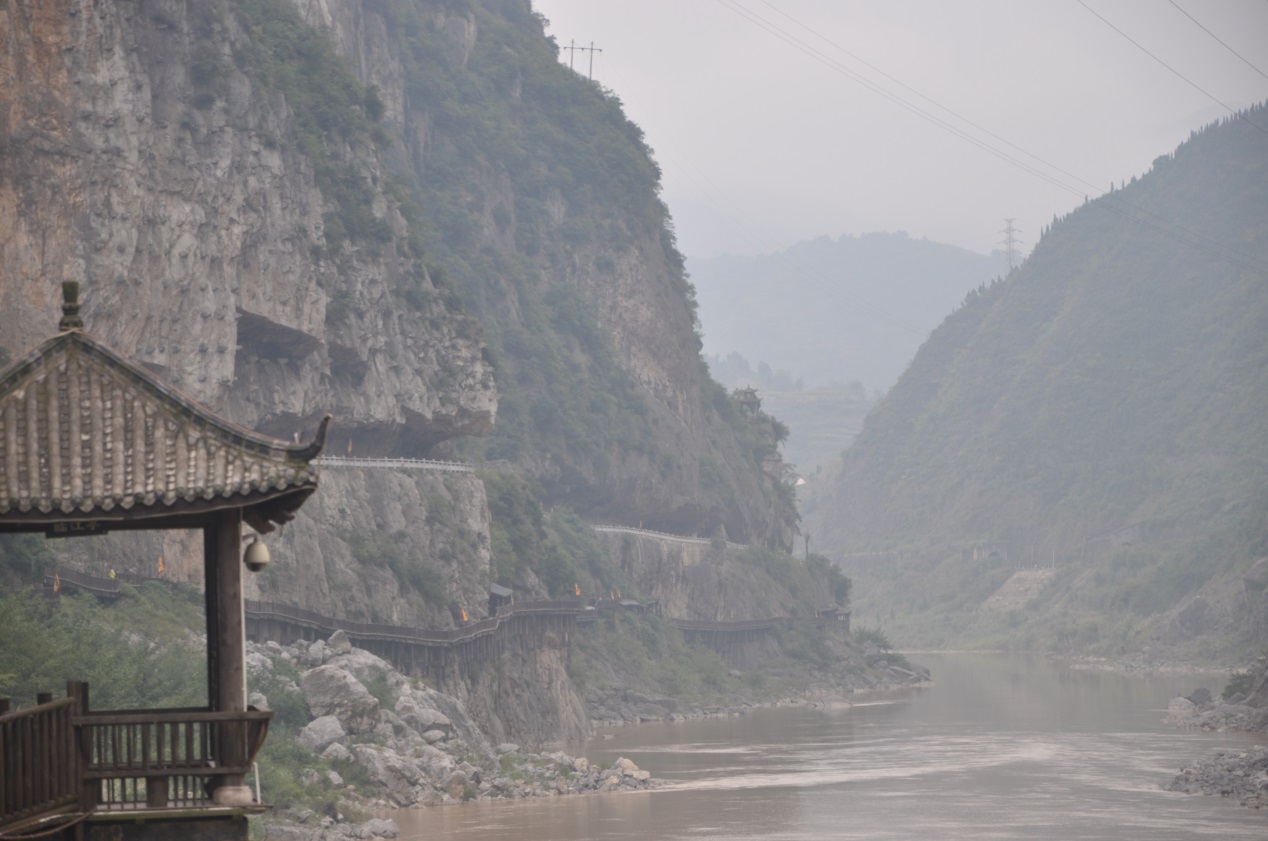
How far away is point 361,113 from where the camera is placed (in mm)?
86750

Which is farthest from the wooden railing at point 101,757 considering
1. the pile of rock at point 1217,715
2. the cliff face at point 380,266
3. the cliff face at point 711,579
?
the cliff face at point 711,579

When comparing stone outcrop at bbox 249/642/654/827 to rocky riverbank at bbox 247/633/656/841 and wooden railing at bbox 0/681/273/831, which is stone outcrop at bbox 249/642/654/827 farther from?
wooden railing at bbox 0/681/273/831

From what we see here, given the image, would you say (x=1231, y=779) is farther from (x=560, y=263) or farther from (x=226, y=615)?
(x=560, y=263)

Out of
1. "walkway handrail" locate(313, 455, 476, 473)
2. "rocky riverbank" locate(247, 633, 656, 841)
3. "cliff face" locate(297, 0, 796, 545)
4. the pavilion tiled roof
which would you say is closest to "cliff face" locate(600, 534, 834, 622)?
"cliff face" locate(297, 0, 796, 545)

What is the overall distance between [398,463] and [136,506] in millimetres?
62023

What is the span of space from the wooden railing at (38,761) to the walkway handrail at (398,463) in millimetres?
54294

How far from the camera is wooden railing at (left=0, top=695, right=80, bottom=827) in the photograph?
17.3 metres

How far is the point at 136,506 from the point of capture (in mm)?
18688

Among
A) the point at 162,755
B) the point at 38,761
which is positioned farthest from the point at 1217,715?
the point at 38,761

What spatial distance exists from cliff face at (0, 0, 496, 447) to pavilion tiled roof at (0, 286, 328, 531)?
38238mm

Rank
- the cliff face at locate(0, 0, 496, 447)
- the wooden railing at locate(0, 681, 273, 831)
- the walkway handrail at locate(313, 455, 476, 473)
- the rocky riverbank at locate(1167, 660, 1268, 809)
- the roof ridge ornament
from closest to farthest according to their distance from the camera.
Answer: the wooden railing at locate(0, 681, 273, 831), the roof ridge ornament, the rocky riverbank at locate(1167, 660, 1268, 809), the cliff face at locate(0, 0, 496, 447), the walkway handrail at locate(313, 455, 476, 473)

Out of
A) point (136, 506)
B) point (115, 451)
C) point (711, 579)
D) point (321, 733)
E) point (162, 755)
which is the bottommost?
point (321, 733)

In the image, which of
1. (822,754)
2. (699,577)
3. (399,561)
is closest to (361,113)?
Answer: (399,561)

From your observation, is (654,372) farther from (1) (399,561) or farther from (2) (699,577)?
(1) (399,561)
